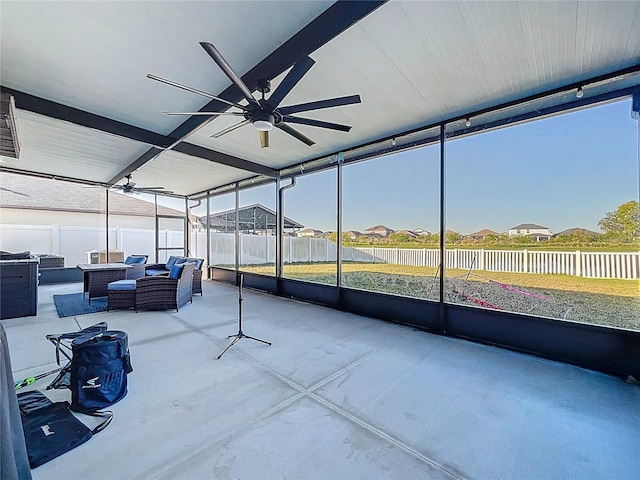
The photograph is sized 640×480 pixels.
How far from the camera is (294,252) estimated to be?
7.45m

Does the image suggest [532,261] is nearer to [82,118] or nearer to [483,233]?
[483,233]

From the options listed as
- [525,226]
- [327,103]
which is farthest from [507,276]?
[327,103]

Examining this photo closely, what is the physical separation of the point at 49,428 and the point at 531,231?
556cm

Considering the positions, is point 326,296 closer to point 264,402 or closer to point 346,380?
point 346,380

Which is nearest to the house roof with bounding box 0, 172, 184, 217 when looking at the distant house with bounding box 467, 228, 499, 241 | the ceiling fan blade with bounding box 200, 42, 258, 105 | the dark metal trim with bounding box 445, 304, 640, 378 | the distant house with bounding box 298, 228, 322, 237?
the distant house with bounding box 298, 228, 322, 237

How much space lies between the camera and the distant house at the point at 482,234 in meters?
4.43

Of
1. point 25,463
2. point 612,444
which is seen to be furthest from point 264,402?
point 612,444

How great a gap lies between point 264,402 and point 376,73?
129 inches

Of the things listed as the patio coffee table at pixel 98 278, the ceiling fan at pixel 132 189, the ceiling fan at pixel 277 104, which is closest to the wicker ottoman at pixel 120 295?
the patio coffee table at pixel 98 278

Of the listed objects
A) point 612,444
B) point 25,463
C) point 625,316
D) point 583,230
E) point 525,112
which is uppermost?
point 525,112

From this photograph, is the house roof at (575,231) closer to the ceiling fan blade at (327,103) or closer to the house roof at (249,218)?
the ceiling fan blade at (327,103)

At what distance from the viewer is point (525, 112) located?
351 cm

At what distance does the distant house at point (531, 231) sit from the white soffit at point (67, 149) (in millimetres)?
6575

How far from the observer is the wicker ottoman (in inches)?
196
